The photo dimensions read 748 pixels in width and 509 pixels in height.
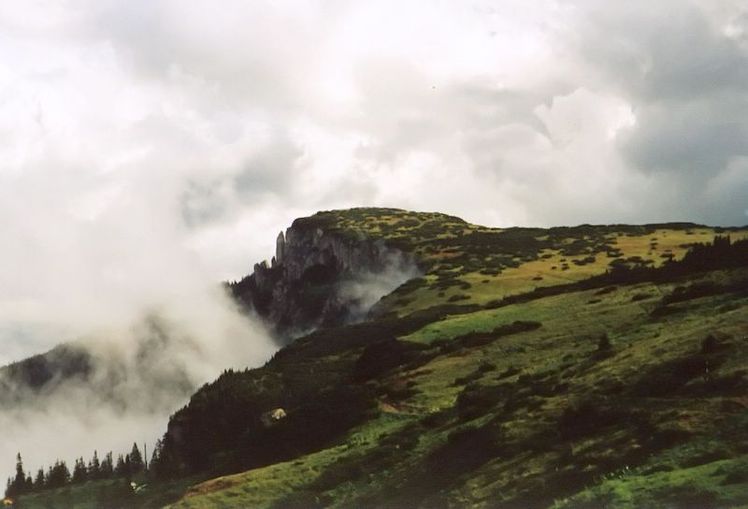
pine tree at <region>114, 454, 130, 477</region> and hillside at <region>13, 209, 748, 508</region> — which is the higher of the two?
hillside at <region>13, 209, 748, 508</region>

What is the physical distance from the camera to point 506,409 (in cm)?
5356

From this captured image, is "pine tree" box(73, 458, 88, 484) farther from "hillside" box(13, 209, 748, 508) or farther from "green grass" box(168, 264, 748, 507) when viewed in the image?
"green grass" box(168, 264, 748, 507)

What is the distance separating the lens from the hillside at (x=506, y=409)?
1517 inches

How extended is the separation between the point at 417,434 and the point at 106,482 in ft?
389

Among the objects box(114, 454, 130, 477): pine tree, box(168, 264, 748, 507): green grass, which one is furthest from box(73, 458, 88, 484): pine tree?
box(168, 264, 748, 507): green grass

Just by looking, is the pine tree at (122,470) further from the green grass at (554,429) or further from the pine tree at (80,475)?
the green grass at (554,429)

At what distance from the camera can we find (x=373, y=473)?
176 feet

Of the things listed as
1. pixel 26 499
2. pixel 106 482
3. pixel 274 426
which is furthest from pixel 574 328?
pixel 26 499

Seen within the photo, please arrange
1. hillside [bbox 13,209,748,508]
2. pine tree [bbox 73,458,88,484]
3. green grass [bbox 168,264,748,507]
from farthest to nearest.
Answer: pine tree [bbox 73,458,88,484], hillside [bbox 13,209,748,508], green grass [bbox 168,264,748,507]

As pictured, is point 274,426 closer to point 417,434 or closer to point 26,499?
point 417,434

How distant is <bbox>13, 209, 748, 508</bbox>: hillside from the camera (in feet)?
126

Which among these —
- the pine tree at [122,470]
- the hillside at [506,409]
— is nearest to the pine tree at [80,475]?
the pine tree at [122,470]

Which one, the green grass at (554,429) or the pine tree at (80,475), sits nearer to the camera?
the green grass at (554,429)

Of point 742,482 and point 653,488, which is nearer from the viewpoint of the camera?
point 742,482
